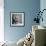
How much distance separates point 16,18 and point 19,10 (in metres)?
0.35

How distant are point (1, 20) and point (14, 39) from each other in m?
0.94

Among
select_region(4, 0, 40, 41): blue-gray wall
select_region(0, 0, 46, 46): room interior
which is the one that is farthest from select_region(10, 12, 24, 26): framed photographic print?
select_region(4, 0, 40, 41): blue-gray wall

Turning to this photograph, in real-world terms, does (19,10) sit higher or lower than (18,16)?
higher

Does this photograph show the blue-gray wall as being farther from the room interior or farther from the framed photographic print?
the framed photographic print

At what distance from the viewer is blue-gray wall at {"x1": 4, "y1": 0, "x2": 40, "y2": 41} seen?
5.67 metres

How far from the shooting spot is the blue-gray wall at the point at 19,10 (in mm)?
5672

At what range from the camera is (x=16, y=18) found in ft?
18.8

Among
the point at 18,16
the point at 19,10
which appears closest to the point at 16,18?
the point at 18,16

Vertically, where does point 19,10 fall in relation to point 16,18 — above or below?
above

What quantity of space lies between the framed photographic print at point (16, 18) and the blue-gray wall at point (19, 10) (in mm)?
122

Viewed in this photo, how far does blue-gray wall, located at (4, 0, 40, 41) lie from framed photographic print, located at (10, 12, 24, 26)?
12 cm

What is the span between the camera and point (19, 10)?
5.68 meters

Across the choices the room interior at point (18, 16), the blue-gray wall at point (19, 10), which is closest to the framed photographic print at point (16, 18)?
the room interior at point (18, 16)

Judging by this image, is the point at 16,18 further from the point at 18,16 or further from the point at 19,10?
the point at 19,10
